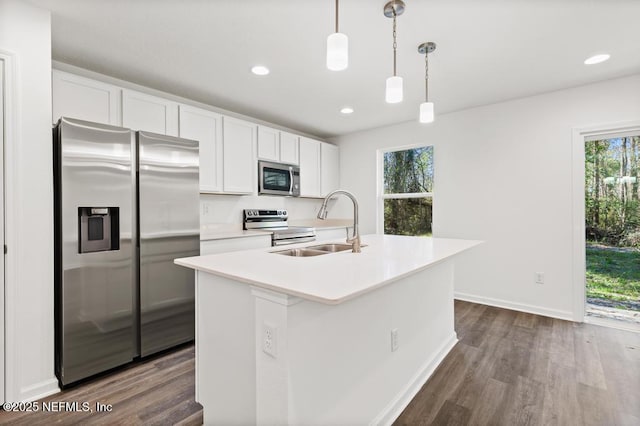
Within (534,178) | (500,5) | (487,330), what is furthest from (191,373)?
(534,178)

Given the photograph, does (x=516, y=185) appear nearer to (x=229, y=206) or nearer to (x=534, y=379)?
(x=534, y=379)

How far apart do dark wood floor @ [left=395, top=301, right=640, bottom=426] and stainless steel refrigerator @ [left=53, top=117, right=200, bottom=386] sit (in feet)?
6.31

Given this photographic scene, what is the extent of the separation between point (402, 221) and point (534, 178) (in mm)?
1720

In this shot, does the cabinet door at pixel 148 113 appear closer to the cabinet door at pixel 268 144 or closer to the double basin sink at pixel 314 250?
the cabinet door at pixel 268 144

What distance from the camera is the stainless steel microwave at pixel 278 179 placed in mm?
3852

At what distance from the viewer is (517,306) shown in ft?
11.3

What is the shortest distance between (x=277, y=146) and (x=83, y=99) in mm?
2102

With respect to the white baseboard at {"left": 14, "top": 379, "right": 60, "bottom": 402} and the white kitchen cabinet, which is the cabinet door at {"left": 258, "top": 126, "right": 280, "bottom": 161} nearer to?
the white kitchen cabinet

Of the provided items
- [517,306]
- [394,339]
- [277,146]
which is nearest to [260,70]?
[277,146]

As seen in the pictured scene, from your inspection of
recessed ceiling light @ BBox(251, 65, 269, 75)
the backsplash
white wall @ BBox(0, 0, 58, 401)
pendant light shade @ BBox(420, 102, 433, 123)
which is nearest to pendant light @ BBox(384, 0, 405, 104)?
pendant light shade @ BBox(420, 102, 433, 123)

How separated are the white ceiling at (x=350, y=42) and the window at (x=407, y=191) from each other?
1.08 m

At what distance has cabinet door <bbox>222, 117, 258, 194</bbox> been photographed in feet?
11.4

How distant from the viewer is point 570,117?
10.2 feet

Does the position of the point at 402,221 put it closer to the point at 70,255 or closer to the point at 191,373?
the point at 191,373
